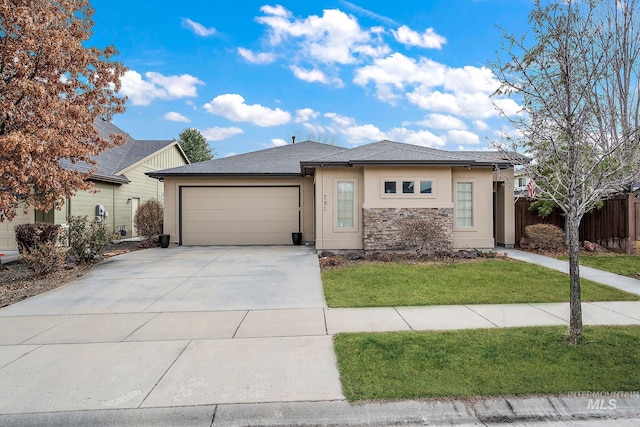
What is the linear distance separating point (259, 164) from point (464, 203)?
869 centimetres

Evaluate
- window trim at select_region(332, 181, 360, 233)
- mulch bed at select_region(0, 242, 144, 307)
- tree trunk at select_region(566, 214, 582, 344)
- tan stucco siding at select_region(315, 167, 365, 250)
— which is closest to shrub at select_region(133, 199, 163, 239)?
mulch bed at select_region(0, 242, 144, 307)

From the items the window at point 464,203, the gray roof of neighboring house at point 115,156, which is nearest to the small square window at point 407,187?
the window at point 464,203

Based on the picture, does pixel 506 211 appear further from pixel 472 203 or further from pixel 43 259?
pixel 43 259

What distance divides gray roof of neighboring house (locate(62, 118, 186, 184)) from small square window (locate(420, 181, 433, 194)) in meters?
11.5

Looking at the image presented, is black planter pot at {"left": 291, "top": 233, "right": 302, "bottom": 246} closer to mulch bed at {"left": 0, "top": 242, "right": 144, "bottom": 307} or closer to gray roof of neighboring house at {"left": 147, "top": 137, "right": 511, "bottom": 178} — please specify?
gray roof of neighboring house at {"left": 147, "top": 137, "right": 511, "bottom": 178}

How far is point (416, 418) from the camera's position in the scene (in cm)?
289

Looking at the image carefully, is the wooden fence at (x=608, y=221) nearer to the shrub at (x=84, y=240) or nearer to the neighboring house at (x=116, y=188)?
the shrub at (x=84, y=240)

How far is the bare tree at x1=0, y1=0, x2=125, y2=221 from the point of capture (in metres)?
6.96

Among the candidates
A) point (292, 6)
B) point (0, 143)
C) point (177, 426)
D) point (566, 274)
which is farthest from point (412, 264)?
point (292, 6)

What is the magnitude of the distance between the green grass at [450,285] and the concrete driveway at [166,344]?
794 mm

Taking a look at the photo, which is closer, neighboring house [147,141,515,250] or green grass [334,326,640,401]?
green grass [334,326,640,401]

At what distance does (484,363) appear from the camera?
3.62m

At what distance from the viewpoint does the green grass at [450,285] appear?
20.4ft

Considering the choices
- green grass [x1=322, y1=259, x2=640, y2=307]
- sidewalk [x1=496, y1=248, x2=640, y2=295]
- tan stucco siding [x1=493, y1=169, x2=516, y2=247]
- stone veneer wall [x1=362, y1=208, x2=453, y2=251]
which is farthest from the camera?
tan stucco siding [x1=493, y1=169, x2=516, y2=247]
